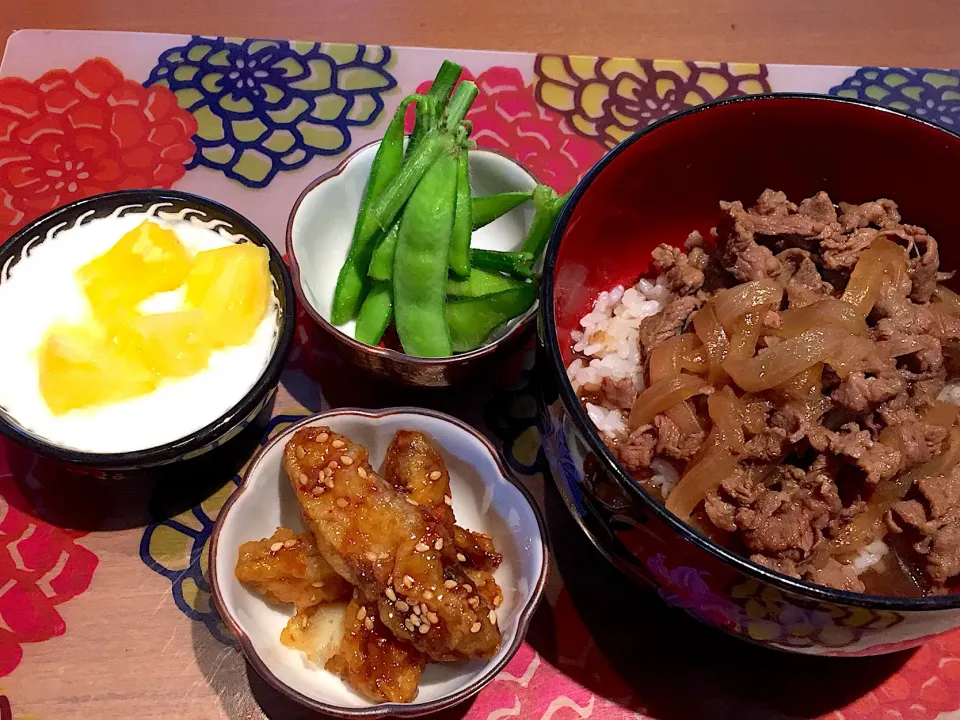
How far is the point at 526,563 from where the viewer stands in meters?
1.38

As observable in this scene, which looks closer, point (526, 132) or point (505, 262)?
point (505, 262)

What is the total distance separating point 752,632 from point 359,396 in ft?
3.24

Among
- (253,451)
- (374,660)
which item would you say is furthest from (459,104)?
(374,660)

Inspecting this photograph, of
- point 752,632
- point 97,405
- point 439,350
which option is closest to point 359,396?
point 439,350

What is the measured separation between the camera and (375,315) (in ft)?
5.63

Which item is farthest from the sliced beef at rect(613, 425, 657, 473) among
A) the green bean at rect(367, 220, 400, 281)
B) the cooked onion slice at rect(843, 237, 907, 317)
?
the green bean at rect(367, 220, 400, 281)

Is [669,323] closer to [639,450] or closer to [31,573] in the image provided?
[639,450]

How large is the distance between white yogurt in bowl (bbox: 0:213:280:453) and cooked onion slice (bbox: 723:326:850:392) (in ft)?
3.15

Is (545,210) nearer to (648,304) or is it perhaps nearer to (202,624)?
(648,304)

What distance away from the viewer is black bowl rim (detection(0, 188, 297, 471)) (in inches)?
54.3

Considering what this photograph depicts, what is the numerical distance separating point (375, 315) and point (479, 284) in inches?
10.0

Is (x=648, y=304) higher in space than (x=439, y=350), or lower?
higher

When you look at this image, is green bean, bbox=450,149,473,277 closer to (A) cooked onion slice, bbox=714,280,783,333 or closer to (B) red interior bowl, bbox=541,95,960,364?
(B) red interior bowl, bbox=541,95,960,364

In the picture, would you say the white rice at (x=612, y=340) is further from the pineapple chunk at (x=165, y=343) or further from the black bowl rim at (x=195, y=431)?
the pineapple chunk at (x=165, y=343)
